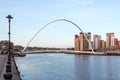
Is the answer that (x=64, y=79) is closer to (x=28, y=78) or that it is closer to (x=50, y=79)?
(x=50, y=79)

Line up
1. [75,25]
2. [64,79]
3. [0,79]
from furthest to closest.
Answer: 1. [75,25]
2. [64,79]
3. [0,79]

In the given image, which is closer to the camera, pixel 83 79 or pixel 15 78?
pixel 15 78

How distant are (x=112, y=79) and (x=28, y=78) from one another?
12.1m

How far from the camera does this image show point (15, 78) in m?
23.8

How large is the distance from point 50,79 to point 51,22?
110 meters

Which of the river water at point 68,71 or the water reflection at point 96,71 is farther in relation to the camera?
the water reflection at point 96,71

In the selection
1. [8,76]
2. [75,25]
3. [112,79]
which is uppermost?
[75,25]

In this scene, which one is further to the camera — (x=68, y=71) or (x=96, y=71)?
(x=96, y=71)

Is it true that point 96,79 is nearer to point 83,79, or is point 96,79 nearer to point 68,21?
point 83,79

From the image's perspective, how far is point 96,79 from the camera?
136 feet

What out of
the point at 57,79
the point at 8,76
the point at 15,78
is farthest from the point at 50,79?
the point at 8,76

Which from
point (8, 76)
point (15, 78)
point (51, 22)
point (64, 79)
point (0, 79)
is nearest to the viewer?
point (8, 76)

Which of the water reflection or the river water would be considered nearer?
the river water

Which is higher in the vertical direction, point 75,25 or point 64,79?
point 75,25
